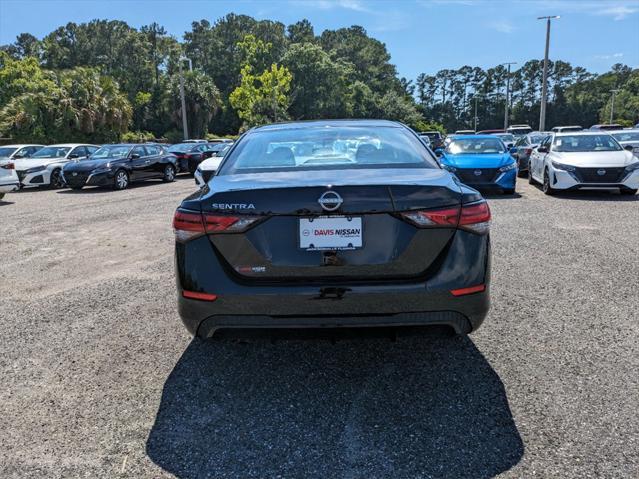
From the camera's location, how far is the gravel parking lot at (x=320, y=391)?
2.49 metres

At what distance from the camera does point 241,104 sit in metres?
51.3

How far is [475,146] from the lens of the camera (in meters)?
13.7

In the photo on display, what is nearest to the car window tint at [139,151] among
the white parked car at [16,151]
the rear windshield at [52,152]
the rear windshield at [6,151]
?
the rear windshield at [52,152]

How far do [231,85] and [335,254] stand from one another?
270 feet

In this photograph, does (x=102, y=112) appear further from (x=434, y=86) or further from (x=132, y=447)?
(x=434, y=86)

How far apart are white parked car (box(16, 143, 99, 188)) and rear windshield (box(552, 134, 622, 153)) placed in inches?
566

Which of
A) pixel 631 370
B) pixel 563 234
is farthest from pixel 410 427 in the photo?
pixel 563 234

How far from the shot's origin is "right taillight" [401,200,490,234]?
2.70 metres

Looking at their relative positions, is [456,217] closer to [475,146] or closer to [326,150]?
[326,150]

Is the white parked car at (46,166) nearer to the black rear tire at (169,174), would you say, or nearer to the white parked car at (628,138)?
the black rear tire at (169,174)

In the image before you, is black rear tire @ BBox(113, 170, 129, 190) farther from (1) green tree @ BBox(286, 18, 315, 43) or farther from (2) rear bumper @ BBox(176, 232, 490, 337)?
(1) green tree @ BBox(286, 18, 315, 43)

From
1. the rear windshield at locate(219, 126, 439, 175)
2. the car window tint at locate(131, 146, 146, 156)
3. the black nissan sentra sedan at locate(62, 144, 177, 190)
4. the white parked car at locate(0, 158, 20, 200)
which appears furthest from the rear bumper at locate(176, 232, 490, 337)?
the car window tint at locate(131, 146, 146, 156)

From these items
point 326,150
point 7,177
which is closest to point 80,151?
point 7,177

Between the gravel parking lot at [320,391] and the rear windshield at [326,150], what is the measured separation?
44.9 inches
